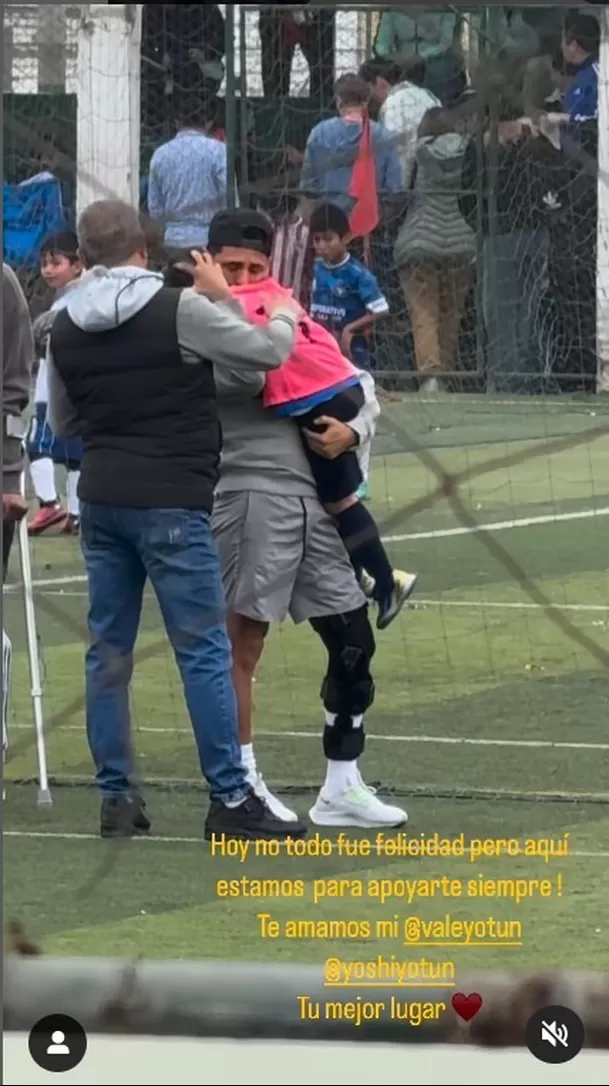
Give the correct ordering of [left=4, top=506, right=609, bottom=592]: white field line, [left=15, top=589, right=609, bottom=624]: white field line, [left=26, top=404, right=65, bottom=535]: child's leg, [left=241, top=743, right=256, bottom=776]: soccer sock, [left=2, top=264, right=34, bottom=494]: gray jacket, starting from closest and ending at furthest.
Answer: [left=2, top=264, right=34, bottom=494]: gray jacket → [left=241, top=743, right=256, bottom=776]: soccer sock → [left=4, top=506, right=609, bottom=592]: white field line → [left=15, top=589, right=609, bottom=624]: white field line → [left=26, top=404, right=65, bottom=535]: child's leg

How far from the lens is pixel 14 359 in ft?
15.8

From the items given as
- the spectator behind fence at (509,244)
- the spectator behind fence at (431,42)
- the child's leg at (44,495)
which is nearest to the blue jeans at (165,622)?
the spectator behind fence at (509,244)

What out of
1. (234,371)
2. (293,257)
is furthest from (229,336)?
(293,257)

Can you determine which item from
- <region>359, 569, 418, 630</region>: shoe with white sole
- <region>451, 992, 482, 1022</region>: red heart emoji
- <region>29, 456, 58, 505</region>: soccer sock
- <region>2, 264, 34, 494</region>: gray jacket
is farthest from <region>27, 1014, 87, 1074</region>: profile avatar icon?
<region>29, 456, 58, 505</region>: soccer sock

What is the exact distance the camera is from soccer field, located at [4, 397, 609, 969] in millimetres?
4641

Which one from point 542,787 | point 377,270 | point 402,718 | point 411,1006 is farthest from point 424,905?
point 402,718

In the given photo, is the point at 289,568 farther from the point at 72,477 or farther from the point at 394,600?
the point at 72,477

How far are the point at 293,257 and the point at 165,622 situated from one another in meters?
1.00

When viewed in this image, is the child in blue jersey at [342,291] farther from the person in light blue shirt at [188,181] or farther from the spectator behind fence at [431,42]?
the spectator behind fence at [431,42]

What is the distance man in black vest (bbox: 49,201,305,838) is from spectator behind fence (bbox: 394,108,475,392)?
260 mm

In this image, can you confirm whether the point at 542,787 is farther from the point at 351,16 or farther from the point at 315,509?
the point at 351,16

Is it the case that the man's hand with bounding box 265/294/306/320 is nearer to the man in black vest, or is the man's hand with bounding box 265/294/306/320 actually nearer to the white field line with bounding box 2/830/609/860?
the man in black vest

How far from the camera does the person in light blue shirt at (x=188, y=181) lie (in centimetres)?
455

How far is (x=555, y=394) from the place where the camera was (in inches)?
216
